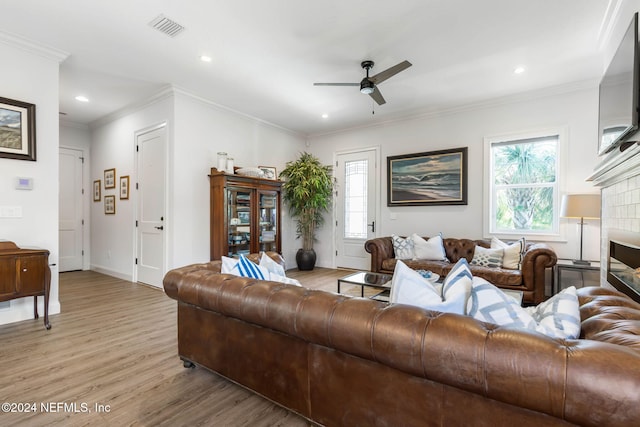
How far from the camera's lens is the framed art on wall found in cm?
291

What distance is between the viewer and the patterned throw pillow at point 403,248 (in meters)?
4.55

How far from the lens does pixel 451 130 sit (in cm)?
489

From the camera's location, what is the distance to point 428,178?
504cm

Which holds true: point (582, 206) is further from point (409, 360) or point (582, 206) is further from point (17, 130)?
point (17, 130)

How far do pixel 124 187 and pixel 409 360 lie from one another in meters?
5.45

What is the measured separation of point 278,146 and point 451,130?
3.16 meters

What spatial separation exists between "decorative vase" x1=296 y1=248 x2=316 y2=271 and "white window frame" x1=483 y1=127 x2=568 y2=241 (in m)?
3.05

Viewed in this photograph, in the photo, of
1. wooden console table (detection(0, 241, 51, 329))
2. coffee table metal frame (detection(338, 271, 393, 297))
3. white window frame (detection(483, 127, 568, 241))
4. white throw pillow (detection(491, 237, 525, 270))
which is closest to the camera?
wooden console table (detection(0, 241, 51, 329))

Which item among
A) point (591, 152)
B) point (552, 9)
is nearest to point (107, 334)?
point (552, 9)

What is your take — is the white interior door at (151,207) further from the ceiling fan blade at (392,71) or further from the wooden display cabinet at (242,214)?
the ceiling fan blade at (392,71)

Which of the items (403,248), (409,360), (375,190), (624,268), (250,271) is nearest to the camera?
(409,360)

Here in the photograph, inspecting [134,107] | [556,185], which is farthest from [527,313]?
[134,107]

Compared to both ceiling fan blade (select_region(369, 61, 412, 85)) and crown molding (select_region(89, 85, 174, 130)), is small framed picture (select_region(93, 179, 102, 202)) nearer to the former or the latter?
crown molding (select_region(89, 85, 174, 130))

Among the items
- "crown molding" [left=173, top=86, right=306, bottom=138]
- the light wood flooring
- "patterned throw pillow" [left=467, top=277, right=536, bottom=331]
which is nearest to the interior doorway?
"crown molding" [left=173, top=86, right=306, bottom=138]
